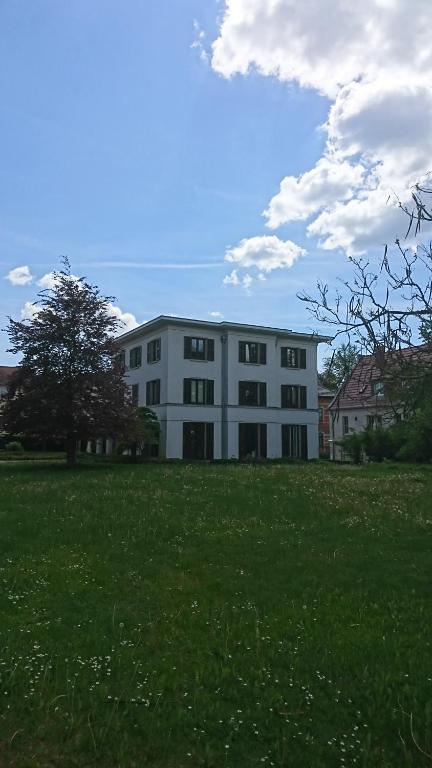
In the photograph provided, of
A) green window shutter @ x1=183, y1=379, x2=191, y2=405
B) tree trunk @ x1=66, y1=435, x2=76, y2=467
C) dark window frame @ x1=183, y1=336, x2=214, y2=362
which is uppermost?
dark window frame @ x1=183, y1=336, x2=214, y2=362

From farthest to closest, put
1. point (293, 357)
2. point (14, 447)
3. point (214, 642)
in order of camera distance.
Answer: point (14, 447) < point (293, 357) < point (214, 642)

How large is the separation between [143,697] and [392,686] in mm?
1869

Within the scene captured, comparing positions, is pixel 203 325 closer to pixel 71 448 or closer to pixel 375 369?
pixel 71 448

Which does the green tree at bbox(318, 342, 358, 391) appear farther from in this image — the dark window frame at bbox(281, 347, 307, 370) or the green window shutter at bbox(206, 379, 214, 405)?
the dark window frame at bbox(281, 347, 307, 370)

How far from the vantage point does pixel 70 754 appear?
363 centimetres

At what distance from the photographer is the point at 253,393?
39.5 meters

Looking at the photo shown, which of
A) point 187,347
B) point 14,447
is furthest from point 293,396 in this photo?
point 14,447

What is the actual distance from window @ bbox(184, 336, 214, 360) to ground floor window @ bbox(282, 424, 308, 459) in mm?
7202

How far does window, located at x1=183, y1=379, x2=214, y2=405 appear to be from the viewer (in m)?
37.3

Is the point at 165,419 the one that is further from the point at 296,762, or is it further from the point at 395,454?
the point at 296,762

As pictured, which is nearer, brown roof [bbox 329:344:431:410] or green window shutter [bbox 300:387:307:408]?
brown roof [bbox 329:344:431:410]

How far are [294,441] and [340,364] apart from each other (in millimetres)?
36147

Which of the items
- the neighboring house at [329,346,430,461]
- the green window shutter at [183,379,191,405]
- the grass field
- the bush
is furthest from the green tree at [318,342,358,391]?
the bush

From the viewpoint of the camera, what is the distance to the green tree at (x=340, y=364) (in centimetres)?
490
